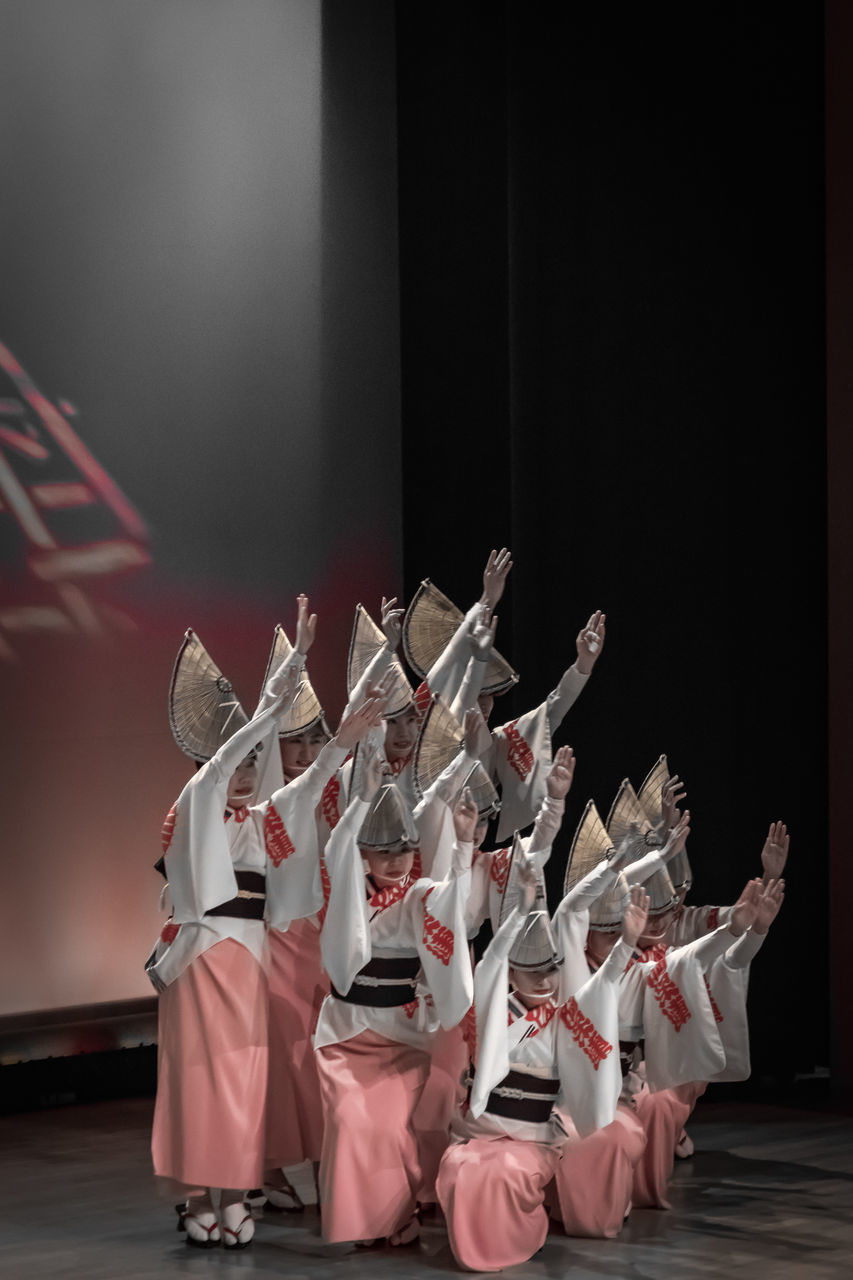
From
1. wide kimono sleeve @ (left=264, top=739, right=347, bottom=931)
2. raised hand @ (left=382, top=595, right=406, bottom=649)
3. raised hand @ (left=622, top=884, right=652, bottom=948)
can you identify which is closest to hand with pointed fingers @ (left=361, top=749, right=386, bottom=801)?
wide kimono sleeve @ (left=264, top=739, right=347, bottom=931)

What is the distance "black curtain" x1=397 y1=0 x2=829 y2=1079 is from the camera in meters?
6.61

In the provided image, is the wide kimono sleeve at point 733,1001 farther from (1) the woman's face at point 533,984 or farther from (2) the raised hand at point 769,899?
(1) the woman's face at point 533,984

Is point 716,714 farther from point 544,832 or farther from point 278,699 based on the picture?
point 278,699

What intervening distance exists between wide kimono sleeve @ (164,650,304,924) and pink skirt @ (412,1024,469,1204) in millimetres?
707

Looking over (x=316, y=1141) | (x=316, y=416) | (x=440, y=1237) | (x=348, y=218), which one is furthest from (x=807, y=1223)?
(x=348, y=218)

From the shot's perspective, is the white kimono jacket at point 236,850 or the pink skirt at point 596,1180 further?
the pink skirt at point 596,1180

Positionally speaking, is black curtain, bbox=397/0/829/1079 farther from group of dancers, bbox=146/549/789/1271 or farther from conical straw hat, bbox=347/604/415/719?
group of dancers, bbox=146/549/789/1271

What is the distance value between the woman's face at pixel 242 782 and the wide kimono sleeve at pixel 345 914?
0.31 m

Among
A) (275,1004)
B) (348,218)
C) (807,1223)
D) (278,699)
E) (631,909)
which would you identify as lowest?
(807,1223)

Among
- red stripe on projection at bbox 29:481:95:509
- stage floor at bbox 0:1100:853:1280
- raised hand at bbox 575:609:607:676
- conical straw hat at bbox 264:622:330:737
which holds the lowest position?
stage floor at bbox 0:1100:853:1280

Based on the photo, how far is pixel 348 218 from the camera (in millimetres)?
7273

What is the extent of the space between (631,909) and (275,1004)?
1.10 m

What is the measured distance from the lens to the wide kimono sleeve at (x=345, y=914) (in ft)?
14.5

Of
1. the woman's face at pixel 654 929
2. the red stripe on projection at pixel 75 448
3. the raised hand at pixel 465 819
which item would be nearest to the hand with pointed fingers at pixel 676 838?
the woman's face at pixel 654 929
